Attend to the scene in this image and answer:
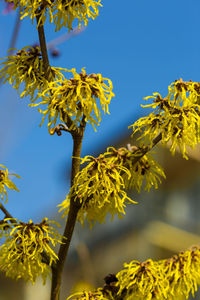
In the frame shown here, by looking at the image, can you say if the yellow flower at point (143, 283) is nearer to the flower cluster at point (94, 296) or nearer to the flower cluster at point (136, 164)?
the flower cluster at point (94, 296)

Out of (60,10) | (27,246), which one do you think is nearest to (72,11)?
(60,10)

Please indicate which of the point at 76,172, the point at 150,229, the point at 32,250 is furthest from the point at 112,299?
the point at 150,229

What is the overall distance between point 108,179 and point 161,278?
1.16 feet

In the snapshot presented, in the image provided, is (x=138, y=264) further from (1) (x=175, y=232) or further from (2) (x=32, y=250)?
(1) (x=175, y=232)

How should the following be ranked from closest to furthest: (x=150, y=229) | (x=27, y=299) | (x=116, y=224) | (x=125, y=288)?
(x=125, y=288) < (x=150, y=229) < (x=116, y=224) < (x=27, y=299)

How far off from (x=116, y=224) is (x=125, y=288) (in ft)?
44.1

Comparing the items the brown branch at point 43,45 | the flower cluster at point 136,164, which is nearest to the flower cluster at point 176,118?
the flower cluster at point 136,164

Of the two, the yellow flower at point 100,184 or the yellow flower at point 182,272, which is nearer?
the yellow flower at point 100,184

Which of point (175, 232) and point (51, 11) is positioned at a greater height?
point (175, 232)

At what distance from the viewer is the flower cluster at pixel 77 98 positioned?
1.60 meters

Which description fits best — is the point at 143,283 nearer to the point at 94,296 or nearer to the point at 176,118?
the point at 94,296

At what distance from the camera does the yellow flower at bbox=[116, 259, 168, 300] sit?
5.54ft

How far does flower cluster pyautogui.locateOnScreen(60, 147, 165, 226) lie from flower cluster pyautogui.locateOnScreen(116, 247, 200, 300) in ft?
Answer: 0.63

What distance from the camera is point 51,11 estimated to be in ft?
5.45
